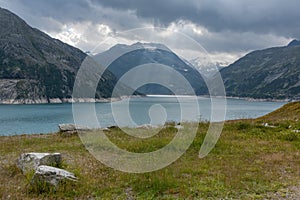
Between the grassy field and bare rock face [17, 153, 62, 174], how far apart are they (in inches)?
14.6

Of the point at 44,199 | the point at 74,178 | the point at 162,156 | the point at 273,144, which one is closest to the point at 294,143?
the point at 273,144

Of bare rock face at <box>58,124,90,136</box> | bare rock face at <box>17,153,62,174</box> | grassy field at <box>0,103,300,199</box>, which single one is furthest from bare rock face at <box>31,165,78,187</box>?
bare rock face at <box>58,124,90,136</box>

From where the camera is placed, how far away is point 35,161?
14023 mm

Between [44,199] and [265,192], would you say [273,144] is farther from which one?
[44,199]

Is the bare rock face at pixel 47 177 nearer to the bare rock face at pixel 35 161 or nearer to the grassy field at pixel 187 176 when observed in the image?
the grassy field at pixel 187 176

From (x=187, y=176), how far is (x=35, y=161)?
7.37 meters

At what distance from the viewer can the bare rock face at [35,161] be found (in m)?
13.9

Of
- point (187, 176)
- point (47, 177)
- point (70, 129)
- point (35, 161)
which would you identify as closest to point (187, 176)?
point (187, 176)

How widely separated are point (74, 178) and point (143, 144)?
8.78 metres

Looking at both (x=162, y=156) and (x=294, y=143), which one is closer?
(x=162, y=156)

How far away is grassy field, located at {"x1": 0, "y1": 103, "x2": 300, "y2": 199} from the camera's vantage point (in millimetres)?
11367

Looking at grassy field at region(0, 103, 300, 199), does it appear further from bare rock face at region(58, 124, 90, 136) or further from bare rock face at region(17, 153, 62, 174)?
bare rock face at region(58, 124, 90, 136)

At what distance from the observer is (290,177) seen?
13867mm

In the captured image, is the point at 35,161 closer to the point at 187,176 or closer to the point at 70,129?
the point at 187,176
